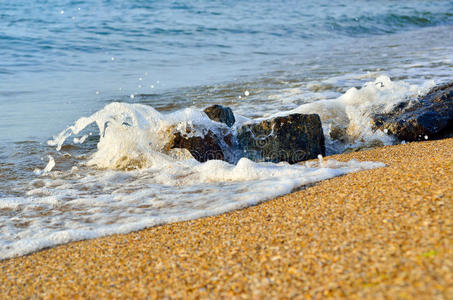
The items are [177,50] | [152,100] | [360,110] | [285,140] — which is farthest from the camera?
[177,50]

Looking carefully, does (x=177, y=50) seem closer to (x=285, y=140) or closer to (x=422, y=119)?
(x=285, y=140)

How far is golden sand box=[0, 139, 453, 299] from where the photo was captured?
162 cm

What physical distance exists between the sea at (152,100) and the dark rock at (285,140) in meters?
0.34

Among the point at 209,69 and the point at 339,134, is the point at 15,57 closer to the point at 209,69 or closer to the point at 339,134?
the point at 209,69

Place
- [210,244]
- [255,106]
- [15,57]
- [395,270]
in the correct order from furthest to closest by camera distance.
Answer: [15,57] < [255,106] < [210,244] < [395,270]

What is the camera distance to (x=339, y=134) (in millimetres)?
5016

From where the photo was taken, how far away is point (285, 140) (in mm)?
4406

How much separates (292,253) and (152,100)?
5.79m

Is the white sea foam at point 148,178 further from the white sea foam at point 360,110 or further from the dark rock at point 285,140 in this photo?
the dark rock at point 285,140

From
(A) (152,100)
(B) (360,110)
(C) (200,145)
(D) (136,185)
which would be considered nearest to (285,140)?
(C) (200,145)

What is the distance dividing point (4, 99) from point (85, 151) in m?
Answer: 3.40

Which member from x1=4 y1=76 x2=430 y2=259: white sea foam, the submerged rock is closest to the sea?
x1=4 y1=76 x2=430 y2=259: white sea foam

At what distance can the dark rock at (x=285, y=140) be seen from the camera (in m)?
4.37

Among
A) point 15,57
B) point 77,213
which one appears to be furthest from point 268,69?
point 77,213
